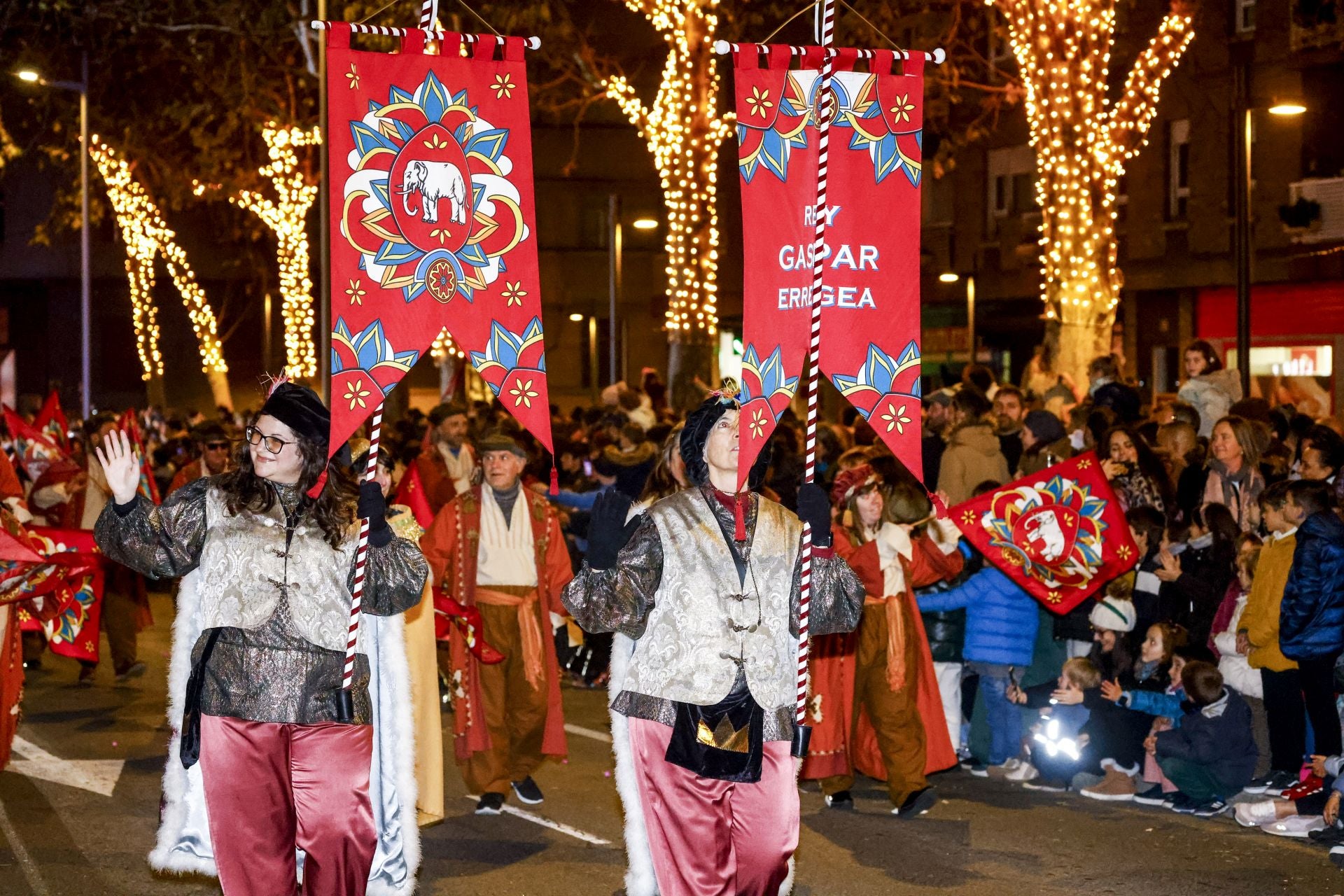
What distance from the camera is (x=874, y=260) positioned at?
5855 mm

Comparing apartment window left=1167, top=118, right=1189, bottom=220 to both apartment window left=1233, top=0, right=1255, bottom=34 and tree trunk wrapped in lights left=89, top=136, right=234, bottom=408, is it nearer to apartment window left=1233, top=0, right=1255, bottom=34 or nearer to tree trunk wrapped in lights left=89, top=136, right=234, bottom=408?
apartment window left=1233, top=0, right=1255, bottom=34

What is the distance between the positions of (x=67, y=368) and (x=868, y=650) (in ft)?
134

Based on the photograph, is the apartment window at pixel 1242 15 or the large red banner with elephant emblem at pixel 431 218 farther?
the apartment window at pixel 1242 15

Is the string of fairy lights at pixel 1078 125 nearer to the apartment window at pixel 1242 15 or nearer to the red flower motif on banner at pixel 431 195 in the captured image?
the apartment window at pixel 1242 15

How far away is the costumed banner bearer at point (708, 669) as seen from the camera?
514 cm

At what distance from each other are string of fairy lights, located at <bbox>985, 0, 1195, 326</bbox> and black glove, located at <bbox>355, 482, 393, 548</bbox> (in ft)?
42.4

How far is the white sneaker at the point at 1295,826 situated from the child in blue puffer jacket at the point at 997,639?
1.66m

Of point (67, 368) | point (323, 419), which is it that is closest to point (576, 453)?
point (323, 419)

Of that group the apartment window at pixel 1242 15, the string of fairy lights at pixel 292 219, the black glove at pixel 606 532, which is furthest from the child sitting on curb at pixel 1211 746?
the string of fairy lights at pixel 292 219

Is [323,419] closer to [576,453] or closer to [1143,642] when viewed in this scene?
[1143,642]

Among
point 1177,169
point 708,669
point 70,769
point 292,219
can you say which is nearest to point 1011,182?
point 1177,169

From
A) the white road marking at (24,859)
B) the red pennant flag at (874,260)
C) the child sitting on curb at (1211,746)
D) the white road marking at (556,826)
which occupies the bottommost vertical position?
the white road marking at (556,826)

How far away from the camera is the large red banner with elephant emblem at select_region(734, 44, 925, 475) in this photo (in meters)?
5.83

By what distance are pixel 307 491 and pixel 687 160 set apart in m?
15.3
